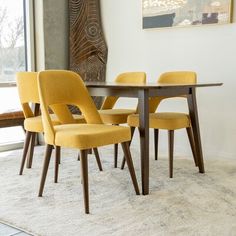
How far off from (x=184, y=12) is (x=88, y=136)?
82.3 inches

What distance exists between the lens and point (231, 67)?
3.56 metres

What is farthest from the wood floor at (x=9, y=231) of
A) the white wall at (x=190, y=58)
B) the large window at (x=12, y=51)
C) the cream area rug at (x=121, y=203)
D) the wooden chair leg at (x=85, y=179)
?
the white wall at (x=190, y=58)

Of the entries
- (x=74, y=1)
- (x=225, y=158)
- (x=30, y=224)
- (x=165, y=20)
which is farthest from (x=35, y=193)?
(x=74, y=1)

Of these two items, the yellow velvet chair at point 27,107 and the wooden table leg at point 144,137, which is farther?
the yellow velvet chair at point 27,107

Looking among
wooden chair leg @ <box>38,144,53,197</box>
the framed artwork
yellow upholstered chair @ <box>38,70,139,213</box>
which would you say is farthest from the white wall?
wooden chair leg @ <box>38,144,53,197</box>

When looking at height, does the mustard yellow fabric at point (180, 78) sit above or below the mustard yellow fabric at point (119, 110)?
above

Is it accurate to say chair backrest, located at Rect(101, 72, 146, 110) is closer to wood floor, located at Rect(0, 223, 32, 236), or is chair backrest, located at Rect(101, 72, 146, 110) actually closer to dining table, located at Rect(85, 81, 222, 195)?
dining table, located at Rect(85, 81, 222, 195)

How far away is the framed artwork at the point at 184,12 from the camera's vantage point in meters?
3.54

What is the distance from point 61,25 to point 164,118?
78.2 inches

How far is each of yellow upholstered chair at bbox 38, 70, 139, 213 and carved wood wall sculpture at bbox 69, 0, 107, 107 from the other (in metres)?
1.77

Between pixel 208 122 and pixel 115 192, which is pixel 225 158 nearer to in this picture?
pixel 208 122

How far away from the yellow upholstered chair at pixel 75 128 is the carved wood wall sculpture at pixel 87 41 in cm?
177

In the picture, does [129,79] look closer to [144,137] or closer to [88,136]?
[144,137]

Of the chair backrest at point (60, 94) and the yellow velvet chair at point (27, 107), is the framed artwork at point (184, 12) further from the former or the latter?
the chair backrest at point (60, 94)
